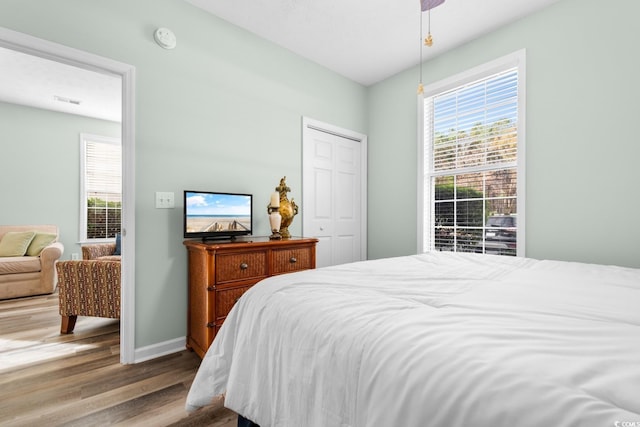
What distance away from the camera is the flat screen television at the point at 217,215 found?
7.30 ft

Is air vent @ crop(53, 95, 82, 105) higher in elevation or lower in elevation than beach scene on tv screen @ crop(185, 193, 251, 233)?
higher

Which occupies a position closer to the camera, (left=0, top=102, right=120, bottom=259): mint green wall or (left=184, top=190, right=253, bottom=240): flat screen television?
(left=184, top=190, right=253, bottom=240): flat screen television

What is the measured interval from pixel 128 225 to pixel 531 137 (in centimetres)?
329

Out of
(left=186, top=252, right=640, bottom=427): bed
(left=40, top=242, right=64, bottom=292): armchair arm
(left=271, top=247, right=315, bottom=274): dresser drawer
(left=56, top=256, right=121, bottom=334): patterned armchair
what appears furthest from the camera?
(left=40, top=242, right=64, bottom=292): armchair arm

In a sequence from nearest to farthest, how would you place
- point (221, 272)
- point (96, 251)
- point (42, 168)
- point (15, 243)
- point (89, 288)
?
point (221, 272) → point (89, 288) → point (96, 251) → point (15, 243) → point (42, 168)

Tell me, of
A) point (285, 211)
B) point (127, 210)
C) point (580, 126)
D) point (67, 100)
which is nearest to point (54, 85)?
point (67, 100)

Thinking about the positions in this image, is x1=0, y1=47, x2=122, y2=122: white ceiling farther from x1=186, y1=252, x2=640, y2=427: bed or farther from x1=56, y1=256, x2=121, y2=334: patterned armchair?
x1=186, y1=252, x2=640, y2=427: bed

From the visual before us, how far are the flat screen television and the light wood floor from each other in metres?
0.96

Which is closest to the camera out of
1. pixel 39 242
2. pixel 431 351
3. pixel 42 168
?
pixel 431 351

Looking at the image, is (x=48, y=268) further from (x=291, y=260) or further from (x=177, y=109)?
(x=291, y=260)

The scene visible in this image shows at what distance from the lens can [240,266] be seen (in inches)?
84.0

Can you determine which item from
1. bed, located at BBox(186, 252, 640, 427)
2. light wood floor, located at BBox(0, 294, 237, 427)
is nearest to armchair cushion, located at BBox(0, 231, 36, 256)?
light wood floor, located at BBox(0, 294, 237, 427)

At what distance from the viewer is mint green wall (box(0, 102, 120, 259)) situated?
171 inches

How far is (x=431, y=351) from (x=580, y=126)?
8.41ft
